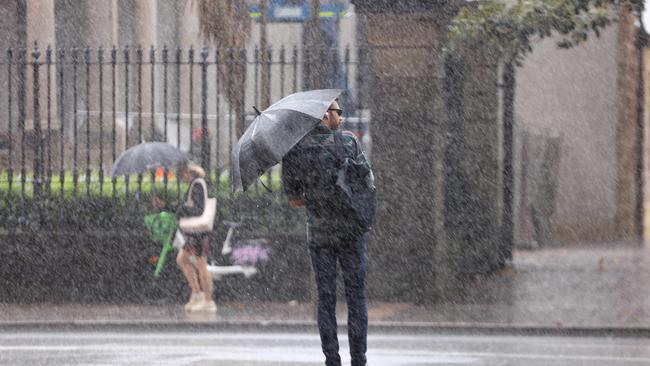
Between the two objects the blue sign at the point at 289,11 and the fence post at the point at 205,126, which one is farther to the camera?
the blue sign at the point at 289,11

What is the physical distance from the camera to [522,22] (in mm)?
15078

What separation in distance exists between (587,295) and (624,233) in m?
12.0

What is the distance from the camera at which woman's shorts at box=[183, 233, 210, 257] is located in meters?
15.0

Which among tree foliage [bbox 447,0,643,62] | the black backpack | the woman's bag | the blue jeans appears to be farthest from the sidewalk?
the black backpack

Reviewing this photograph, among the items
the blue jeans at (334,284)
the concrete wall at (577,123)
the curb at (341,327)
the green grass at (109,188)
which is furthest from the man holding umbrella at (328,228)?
the concrete wall at (577,123)

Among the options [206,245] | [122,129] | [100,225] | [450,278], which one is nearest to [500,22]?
[450,278]

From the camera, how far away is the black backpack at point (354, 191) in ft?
29.6

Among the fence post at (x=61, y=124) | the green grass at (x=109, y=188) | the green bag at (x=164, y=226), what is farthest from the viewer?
the green grass at (x=109, y=188)

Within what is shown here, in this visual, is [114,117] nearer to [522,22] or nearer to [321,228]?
[522,22]

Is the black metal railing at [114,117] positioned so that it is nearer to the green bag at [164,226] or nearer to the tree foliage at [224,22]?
the tree foliage at [224,22]

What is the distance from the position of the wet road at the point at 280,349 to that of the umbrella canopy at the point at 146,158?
8.31ft

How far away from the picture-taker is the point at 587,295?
16203 mm

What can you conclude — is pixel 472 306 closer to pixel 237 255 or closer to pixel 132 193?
pixel 237 255

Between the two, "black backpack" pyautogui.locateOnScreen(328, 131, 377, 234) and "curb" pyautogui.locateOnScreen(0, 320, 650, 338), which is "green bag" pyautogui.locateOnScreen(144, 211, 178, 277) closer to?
"curb" pyautogui.locateOnScreen(0, 320, 650, 338)
